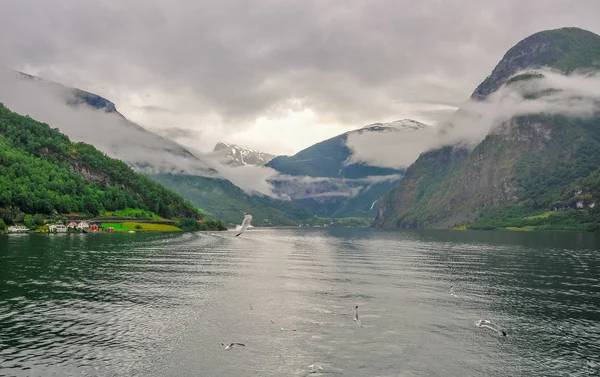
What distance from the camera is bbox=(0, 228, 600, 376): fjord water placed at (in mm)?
38219

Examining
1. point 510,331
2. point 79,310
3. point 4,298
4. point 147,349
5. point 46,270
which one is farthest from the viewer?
point 46,270

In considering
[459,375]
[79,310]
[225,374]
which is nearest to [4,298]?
[79,310]

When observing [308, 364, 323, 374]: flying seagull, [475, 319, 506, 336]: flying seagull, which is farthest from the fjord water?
[475, 319, 506, 336]: flying seagull

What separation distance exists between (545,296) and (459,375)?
41.2 m

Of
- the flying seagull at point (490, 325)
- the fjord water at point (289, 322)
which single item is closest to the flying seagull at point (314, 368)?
the fjord water at point (289, 322)

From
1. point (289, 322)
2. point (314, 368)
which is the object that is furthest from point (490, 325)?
point (314, 368)

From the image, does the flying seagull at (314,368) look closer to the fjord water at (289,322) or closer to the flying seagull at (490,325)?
the fjord water at (289,322)

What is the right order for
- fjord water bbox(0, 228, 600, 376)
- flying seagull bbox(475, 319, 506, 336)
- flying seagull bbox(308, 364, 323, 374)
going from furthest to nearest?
1. flying seagull bbox(475, 319, 506, 336)
2. fjord water bbox(0, 228, 600, 376)
3. flying seagull bbox(308, 364, 323, 374)

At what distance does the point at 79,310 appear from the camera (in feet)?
180

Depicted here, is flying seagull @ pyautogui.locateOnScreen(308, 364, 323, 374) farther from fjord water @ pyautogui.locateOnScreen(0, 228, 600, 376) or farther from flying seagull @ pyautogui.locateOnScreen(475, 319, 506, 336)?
flying seagull @ pyautogui.locateOnScreen(475, 319, 506, 336)

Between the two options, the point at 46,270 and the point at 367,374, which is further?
the point at 46,270

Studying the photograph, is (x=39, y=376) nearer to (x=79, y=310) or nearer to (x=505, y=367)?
(x=79, y=310)

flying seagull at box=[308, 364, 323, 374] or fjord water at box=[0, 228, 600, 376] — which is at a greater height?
fjord water at box=[0, 228, 600, 376]

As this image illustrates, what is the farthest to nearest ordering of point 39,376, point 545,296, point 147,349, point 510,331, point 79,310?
point 545,296 < point 79,310 < point 510,331 < point 147,349 < point 39,376
